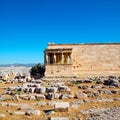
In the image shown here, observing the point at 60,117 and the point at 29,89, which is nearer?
the point at 60,117

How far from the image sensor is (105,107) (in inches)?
602

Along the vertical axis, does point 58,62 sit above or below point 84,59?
below

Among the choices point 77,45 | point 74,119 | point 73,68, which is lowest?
point 74,119

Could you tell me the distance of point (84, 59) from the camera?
5122 cm

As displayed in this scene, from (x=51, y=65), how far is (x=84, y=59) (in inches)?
227

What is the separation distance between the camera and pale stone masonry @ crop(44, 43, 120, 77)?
163 ft

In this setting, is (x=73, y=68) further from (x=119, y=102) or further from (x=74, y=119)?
(x=74, y=119)

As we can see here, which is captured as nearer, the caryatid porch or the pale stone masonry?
the caryatid porch

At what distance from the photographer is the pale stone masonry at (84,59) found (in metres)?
49.6

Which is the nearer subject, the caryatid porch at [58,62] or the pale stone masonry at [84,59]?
the caryatid porch at [58,62]

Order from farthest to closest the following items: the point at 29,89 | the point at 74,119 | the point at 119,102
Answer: the point at 29,89
the point at 119,102
the point at 74,119

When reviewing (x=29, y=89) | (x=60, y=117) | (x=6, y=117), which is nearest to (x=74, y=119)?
(x=60, y=117)

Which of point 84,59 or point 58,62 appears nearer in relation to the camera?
point 58,62

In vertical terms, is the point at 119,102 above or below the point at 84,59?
below
